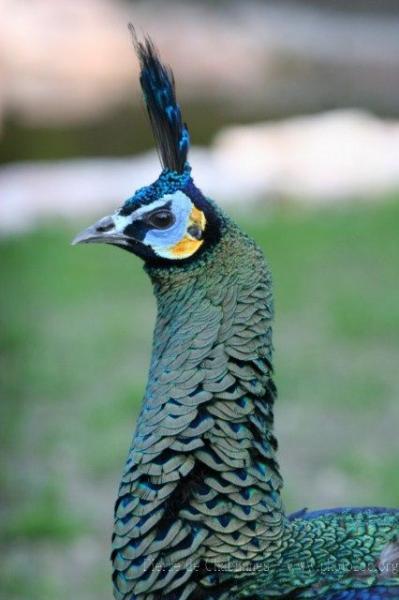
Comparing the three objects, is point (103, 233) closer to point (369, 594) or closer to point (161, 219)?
point (161, 219)

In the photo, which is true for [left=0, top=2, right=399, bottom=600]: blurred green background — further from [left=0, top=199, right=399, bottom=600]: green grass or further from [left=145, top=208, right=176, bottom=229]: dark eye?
[left=145, top=208, right=176, bottom=229]: dark eye

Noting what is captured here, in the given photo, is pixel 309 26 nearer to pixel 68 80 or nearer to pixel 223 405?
pixel 68 80

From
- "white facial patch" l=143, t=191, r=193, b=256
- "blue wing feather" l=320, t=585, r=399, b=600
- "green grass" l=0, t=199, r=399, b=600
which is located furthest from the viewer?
"green grass" l=0, t=199, r=399, b=600

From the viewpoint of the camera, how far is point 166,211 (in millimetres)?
1948

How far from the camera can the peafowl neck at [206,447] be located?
6.25 ft

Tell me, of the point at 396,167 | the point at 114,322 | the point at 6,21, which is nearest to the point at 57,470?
the point at 114,322

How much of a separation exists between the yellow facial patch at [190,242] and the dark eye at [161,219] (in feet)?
0.11

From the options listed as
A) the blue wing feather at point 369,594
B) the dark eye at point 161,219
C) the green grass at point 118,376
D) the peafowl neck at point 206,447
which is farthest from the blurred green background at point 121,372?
the dark eye at point 161,219

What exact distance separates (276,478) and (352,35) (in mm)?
14276

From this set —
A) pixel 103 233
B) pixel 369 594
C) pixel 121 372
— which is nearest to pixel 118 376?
pixel 121 372

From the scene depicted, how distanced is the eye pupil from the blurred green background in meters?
1.62

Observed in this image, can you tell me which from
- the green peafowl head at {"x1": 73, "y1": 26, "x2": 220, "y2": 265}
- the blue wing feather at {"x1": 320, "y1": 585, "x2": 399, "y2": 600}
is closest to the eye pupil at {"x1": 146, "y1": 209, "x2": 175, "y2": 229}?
the green peafowl head at {"x1": 73, "y1": 26, "x2": 220, "y2": 265}

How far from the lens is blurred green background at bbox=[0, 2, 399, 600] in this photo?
3.54 m

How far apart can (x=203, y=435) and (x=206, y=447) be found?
24mm
